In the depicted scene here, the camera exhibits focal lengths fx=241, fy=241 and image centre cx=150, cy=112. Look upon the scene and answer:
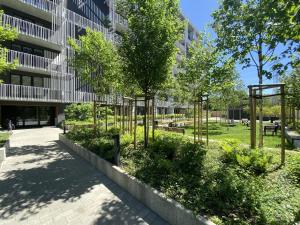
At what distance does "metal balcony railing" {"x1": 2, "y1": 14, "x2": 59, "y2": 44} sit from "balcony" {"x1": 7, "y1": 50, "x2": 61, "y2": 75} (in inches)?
78.2

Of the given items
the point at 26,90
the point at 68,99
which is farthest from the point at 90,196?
the point at 68,99

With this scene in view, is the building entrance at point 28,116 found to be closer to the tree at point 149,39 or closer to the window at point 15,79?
the window at point 15,79

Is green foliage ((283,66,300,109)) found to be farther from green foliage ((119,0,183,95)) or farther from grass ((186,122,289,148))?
green foliage ((119,0,183,95))

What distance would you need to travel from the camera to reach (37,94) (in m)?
23.3

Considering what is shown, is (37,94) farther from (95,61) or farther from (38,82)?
(95,61)

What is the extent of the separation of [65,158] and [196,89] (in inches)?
451

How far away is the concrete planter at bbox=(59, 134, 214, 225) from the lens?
4074 millimetres

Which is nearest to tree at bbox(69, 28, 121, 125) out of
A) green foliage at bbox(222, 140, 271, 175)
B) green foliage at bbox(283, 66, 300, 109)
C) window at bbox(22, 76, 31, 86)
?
green foliage at bbox(222, 140, 271, 175)

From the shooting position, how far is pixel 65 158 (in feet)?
34.0

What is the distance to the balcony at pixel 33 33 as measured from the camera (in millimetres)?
21250

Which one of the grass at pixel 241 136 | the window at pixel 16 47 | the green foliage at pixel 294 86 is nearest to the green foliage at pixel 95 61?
the grass at pixel 241 136

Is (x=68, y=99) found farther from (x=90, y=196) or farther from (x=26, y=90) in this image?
(x=90, y=196)

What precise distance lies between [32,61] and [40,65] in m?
0.87

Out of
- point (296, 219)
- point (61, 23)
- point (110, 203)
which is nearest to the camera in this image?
point (296, 219)
